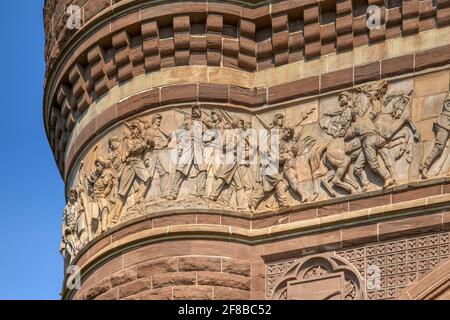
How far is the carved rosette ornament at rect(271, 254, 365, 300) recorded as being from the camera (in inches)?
953

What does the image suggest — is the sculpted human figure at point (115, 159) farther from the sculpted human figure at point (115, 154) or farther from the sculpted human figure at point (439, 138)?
the sculpted human figure at point (439, 138)

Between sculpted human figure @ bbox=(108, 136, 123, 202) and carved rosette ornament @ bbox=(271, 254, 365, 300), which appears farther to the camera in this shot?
sculpted human figure @ bbox=(108, 136, 123, 202)

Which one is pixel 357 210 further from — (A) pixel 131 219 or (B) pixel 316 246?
(A) pixel 131 219

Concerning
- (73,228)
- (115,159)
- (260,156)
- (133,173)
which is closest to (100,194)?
(115,159)

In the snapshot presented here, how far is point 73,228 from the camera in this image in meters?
26.6

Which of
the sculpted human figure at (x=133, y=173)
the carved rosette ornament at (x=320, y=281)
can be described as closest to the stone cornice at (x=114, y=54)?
the sculpted human figure at (x=133, y=173)

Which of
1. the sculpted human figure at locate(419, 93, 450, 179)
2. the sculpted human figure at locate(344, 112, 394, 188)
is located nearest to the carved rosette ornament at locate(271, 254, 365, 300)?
the sculpted human figure at locate(344, 112, 394, 188)

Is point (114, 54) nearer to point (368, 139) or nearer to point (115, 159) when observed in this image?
point (115, 159)

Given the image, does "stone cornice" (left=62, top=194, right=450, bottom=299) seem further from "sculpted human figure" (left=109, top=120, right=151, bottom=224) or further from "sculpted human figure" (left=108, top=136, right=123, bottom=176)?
"sculpted human figure" (left=108, top=136, right=123, bottom=176)

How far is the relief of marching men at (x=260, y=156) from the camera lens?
81.1 ft

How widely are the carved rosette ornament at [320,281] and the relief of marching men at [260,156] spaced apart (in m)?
0.74

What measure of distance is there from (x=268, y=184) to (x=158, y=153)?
4.07 feet

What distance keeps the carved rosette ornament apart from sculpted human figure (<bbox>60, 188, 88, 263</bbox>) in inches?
104

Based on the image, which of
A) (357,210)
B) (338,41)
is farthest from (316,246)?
(338,41)
